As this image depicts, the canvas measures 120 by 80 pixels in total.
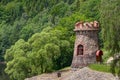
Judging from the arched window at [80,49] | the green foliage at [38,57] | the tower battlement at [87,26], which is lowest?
the green foliage at [38,57]

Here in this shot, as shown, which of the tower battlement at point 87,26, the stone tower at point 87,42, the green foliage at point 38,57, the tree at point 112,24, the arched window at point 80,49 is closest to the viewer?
the tree at point 112,24

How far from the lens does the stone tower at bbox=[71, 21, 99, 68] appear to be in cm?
5256

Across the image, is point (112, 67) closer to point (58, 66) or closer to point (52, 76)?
point (52, 76)

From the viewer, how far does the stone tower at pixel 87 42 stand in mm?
52562

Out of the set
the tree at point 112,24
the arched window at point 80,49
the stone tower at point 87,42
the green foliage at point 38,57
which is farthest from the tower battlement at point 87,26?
the tree at point 112,24

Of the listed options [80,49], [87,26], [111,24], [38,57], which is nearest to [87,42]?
[80,49]

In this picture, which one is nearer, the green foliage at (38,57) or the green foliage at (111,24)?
the green foliage at (111,24)

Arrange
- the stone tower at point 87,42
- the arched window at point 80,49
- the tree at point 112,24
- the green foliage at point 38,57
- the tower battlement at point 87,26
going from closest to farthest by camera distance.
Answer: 1. the tree at point 112,24
2. the tower battlement at point 87,26
3. the stone tower at point 87,42
4. the arched window at point 80,49
5. the green foliage at point 38,57

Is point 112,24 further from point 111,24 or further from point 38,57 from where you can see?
point 38,57

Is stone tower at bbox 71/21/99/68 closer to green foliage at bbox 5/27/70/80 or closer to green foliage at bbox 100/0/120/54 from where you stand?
green foliage at bbox 5/27/70/80

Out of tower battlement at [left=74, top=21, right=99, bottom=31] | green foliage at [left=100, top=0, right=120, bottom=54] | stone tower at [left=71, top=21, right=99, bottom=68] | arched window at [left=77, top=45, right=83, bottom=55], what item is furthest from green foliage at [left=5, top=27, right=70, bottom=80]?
green foliage at [left=100, top=0, right=120, bottom=54]

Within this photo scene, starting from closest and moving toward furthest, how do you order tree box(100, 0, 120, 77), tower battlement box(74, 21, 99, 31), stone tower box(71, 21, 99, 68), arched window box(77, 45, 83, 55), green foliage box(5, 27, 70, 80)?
tree box(100, 0, 120, 77) < tower battlement box(74, 21, 99, 31) < stone tower box(71, 21, 99, 68) < arched window box(77, 45, 83, 55) < green foliage box(5, 27, 70, 80)

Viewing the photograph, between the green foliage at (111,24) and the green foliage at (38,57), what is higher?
the green foliage at (111,24)

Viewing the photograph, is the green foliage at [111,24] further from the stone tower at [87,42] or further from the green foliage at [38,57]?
the green foliage at [38,57]
